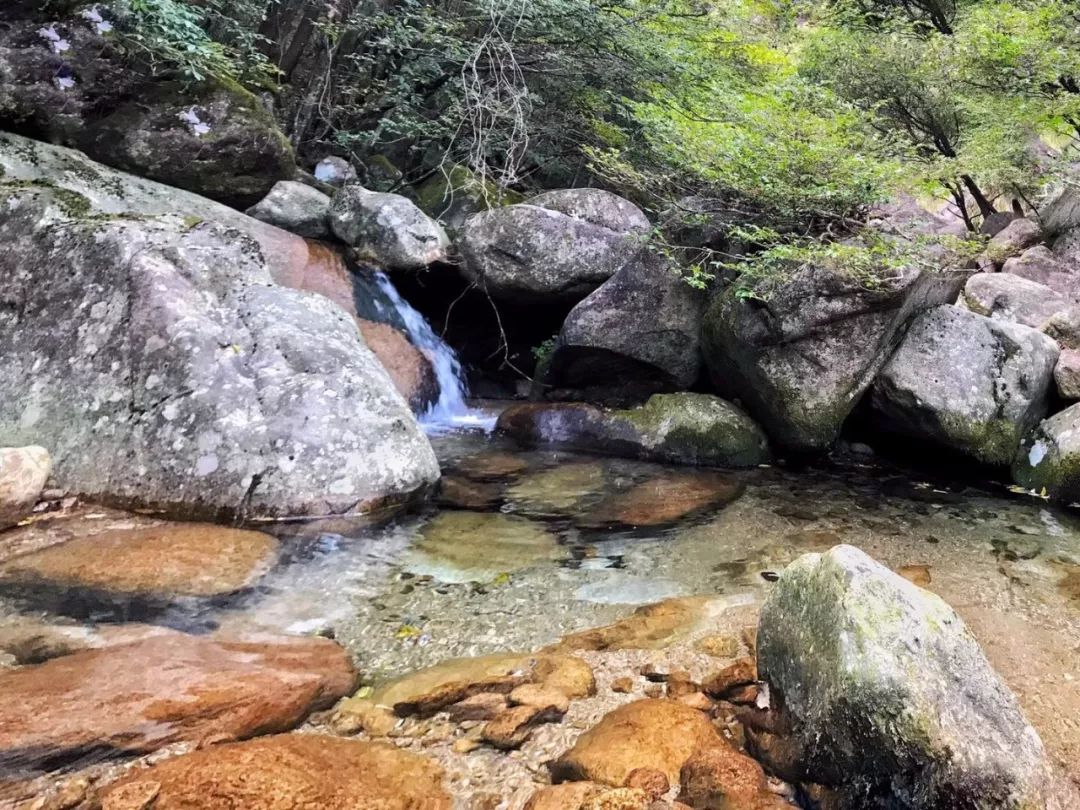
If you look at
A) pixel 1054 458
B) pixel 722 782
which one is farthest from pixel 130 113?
pixel 1054 458

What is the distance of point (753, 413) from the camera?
805 cm

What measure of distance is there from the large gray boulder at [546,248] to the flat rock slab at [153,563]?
5554 millimetres

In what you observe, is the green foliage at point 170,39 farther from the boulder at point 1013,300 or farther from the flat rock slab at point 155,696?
the boulder at point 1013,300

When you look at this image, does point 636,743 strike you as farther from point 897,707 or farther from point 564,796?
point 897,707

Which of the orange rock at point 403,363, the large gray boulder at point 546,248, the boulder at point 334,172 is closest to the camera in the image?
the orange rock at point 403,363

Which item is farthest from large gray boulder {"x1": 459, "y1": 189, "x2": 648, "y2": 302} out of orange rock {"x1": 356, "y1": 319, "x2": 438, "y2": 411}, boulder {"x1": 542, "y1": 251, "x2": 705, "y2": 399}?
orange rock {"x1": 356, "y1": 319, "x2": 438, "y2": 411}

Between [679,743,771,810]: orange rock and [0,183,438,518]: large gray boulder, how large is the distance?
337cm

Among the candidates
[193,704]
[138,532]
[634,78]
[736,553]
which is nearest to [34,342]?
[138,532]

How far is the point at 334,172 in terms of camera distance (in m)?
12.0

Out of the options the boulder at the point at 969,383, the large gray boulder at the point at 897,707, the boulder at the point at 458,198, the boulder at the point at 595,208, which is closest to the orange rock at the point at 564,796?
the large gray boulder at the point at 897,707

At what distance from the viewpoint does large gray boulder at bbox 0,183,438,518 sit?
499 cm

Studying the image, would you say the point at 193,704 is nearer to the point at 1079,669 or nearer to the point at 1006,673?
the point at 1006,673

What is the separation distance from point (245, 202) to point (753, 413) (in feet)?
24.1

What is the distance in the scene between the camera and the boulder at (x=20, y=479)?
4.49 meters
